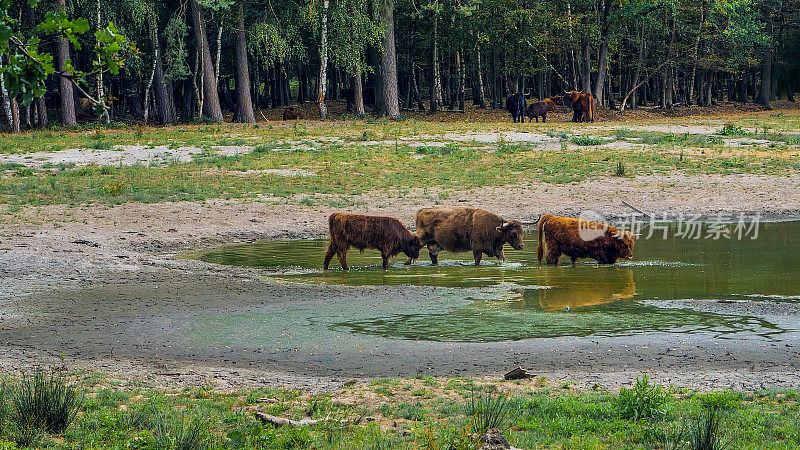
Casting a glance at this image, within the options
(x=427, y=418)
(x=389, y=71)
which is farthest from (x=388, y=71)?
(x=427, y=418)

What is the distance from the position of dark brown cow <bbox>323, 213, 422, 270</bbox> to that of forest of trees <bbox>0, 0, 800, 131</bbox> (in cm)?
1436

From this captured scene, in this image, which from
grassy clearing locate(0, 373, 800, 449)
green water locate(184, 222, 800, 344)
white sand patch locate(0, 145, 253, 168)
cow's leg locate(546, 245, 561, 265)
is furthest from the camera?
white sand patch locate(0, 145, 253, 168)

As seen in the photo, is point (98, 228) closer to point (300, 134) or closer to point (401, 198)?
point (401, 198)

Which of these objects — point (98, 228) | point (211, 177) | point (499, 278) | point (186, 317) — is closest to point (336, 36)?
point (211, 177)

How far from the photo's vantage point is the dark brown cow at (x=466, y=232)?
15.4m

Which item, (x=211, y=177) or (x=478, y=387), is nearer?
(x=478, y=387)

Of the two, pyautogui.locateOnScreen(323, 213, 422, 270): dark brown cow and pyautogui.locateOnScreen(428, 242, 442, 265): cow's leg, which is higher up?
pyautogui.locateOnScreen(323, 213, 422, 270): dark brown cow

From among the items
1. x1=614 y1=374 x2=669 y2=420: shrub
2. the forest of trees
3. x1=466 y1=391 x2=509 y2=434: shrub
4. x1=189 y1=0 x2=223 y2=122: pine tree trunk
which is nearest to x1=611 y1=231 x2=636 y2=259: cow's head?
x1=614 y1=374 x2=669 y2=420: shrub

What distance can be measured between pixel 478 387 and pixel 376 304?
4.07 metres

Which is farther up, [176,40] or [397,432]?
[176,40]

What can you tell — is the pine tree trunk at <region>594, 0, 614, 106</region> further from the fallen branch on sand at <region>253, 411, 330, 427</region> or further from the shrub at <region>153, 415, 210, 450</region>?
the shrub at <region>153, 415, 210, 450</region>

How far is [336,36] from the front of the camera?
36.0m

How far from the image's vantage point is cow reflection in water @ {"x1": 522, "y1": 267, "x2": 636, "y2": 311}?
11.6 meters

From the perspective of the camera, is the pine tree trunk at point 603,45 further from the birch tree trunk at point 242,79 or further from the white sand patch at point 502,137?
the birch tree trunk at point 242,79
